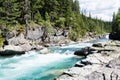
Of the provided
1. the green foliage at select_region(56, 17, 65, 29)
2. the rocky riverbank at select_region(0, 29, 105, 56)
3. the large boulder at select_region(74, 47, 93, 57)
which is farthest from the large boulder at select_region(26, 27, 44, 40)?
the large boulder at select_region(74, 47, 93, 57)

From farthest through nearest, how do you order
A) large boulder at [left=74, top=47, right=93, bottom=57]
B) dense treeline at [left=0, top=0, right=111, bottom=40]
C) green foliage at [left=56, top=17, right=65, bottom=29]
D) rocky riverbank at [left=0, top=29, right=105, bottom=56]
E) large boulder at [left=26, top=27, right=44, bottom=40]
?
1. green foliage at [left=56, top=17, right=65, bottom=29]
2. large boulder at [left=26, top=27, right=44, bottom=40]
3. dense treeline at [left=0, top=0, right=111, bottom=40]
4. rocky riverbank at [left=0, top=29, right=105, bottom=56]
5. large boulder at [left=74, top=47, right=93, bottom=57]

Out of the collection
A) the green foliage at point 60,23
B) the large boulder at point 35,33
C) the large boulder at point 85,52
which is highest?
the green foliage at point 60,23

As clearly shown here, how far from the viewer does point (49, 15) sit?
84188 millimetres

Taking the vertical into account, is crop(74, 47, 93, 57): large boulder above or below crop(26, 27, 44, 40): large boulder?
below

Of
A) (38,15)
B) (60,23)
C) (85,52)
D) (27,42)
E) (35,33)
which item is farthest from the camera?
(60,23)

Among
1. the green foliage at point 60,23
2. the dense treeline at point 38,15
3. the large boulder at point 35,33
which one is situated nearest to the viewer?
the dense treeline at point 38,15

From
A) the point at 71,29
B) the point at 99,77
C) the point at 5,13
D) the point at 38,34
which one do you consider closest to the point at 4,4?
the point at 5,13

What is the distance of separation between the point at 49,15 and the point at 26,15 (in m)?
13.5

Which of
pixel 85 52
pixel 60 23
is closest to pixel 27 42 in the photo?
pixel 85 52

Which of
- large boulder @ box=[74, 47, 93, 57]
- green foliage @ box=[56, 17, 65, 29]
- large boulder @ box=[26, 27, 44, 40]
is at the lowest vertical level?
large boulder @ box=[74, 47, 93, 57]

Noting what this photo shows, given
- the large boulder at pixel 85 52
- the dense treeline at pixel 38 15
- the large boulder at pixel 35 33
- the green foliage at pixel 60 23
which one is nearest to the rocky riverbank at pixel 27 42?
the large boulder at pixel 35 33

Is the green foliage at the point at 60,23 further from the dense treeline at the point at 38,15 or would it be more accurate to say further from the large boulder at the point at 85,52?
the large boulder at the point at 85,52

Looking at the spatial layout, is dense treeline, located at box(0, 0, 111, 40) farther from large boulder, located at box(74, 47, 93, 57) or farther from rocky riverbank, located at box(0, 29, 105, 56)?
large boulder, located at box(74, 47, 93, 57)

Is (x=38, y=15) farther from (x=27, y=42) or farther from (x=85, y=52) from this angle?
(x=85, y=52)
